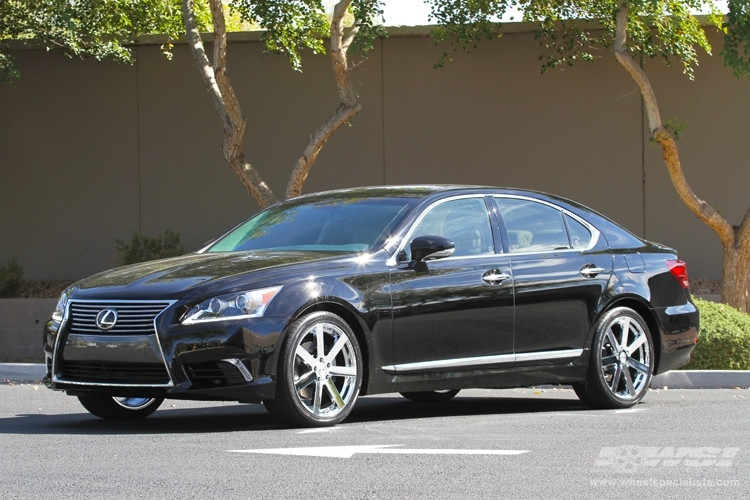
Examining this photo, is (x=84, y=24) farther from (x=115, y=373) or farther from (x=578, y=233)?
(x=115, y=373)

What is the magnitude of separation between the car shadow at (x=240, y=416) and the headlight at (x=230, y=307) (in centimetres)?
84

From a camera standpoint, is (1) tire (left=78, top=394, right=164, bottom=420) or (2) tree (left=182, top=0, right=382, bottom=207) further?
(2) tree (left=182, top=0, right=382, bottom=207)

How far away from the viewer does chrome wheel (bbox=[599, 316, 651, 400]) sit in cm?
886

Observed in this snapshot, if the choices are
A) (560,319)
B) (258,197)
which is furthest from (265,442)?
(258,197)

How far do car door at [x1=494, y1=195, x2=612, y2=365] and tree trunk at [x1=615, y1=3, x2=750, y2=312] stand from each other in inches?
252

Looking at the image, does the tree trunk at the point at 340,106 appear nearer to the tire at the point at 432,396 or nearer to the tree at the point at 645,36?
the tree at the point at 645,36

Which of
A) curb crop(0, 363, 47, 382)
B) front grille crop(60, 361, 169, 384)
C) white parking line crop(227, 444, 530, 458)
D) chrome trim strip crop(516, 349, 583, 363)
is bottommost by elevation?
curb crop(0, 363, 47, 382)

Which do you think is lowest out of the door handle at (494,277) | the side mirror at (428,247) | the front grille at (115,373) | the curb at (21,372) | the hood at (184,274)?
the curb at (21,372)

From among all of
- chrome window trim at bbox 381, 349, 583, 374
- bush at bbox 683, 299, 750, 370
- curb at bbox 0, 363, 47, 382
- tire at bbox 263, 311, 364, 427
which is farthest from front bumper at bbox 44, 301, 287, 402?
bush at bbox 683, 299, 750, 370

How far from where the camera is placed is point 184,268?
7570 millimetres

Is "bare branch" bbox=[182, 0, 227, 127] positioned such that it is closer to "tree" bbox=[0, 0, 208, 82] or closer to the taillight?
"tree" bbox=[0, 0, 208, 82]

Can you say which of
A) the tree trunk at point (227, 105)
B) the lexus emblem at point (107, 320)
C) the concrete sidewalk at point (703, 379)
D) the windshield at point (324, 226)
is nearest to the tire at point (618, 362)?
the windshield at point (324, 226)

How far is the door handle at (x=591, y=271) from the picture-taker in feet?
28.7

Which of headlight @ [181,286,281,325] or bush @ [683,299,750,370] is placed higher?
headlight @ [181,286,281,325]
